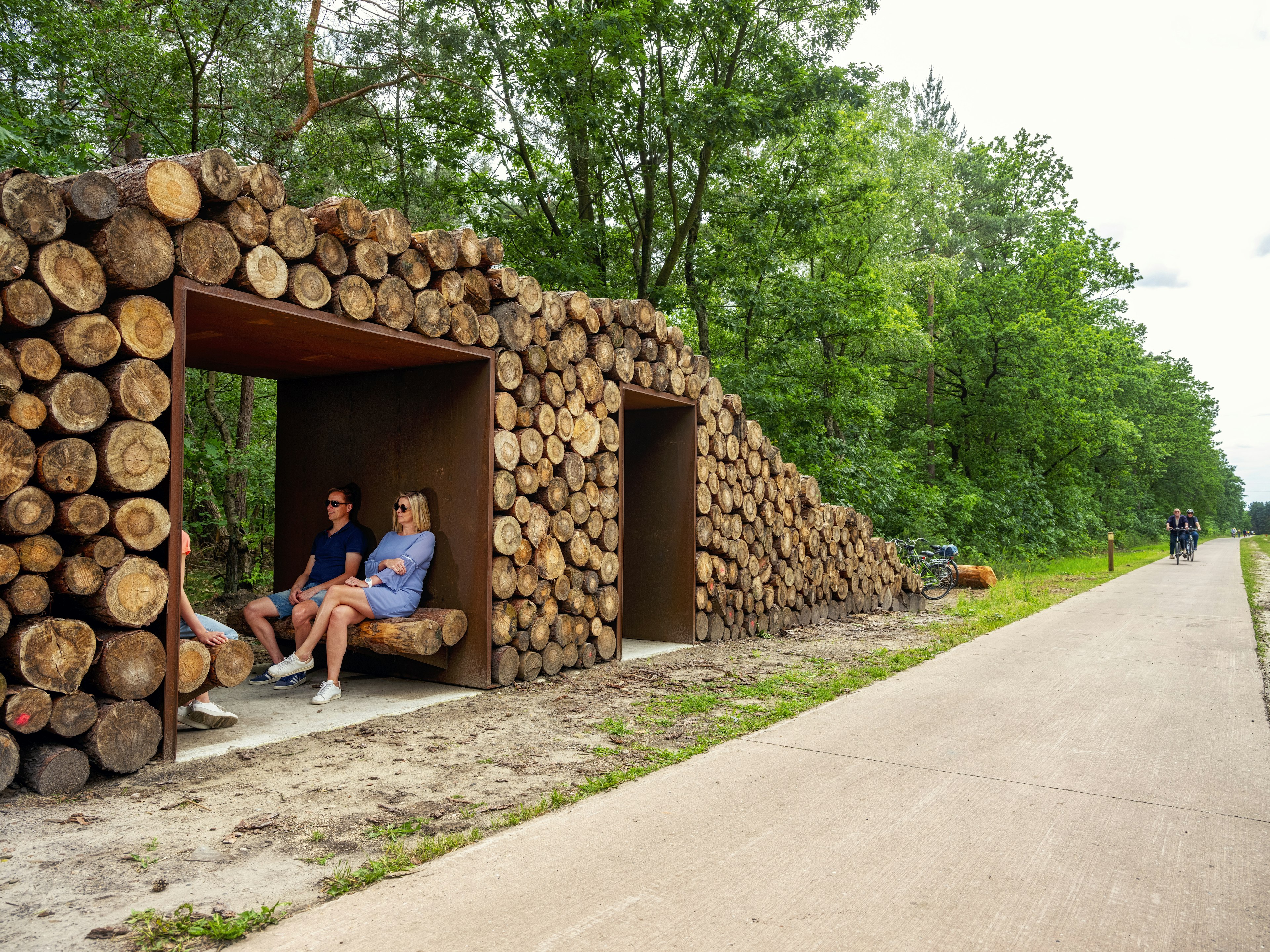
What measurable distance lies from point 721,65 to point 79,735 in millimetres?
15497


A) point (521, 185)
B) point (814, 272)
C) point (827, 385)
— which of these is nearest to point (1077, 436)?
point (814, 272)

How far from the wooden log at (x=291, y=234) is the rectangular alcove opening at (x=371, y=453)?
304 mm

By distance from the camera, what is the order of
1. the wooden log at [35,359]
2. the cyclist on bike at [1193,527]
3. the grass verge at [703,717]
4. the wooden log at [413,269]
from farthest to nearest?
the cyclist on bike at [1193,527], the wooden log at [413,269], the wooden log at [35,359], the grass verge at [703,717]

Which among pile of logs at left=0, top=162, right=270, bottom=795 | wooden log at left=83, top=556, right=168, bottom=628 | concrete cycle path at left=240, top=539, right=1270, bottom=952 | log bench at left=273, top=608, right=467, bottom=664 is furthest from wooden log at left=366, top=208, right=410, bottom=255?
concrete cycle path at left=240, top=539, right=1270, bottom=952

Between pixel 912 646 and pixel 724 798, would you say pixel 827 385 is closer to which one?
pixel 912 646

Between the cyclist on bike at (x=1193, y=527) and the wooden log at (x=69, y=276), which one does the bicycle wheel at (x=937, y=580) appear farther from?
the cyclist on bike at (x=1193, y=527)

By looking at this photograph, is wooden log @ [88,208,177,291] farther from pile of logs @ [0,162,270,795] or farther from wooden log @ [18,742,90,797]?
wooden log @ [18,742,90,797]

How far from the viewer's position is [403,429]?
264 inches

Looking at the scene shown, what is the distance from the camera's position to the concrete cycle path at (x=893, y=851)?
2.68m

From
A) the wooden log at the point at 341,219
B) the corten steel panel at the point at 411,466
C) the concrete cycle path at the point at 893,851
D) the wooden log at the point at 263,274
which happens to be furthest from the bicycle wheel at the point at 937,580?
the wooden log at the point at 263,274

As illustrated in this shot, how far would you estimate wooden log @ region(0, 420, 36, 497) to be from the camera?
3666 millimetres

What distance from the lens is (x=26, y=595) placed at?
3.74m

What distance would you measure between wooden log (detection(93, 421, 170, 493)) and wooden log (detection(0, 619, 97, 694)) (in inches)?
21.0

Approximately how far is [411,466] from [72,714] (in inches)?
123
